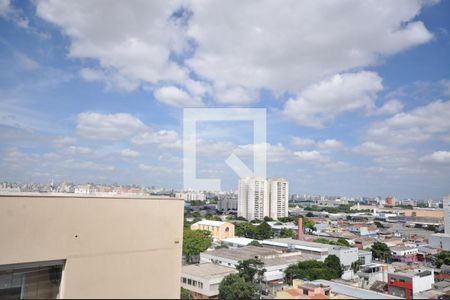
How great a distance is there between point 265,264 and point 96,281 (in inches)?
241

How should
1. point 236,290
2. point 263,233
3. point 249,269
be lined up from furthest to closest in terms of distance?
point 263,233
point 249,269
point 236,290

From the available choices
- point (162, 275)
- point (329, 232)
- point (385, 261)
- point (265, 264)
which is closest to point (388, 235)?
point (329, 232)

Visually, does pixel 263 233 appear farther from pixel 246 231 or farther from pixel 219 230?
pixel 219 230

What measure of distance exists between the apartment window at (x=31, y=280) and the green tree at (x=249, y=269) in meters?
5.02

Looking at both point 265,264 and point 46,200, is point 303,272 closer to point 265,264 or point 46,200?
point 265,264

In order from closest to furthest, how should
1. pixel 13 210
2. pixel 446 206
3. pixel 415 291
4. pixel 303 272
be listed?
1. pixel 13 210
2. pixel 415 291
3. pixel 303 272
4. pixel 446 206

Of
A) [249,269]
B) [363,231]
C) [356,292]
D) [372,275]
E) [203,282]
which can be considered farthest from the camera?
[363,231]

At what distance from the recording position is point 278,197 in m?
21.6

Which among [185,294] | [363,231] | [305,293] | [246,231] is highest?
[305,293]

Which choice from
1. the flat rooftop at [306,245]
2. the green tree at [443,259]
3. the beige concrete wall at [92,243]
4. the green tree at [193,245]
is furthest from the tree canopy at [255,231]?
the beige concrete wall at [92,243]

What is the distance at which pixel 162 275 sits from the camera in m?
1.69

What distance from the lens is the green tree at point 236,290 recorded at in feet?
17.0

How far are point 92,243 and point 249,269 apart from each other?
207 inches

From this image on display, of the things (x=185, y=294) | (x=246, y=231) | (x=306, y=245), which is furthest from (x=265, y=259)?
(x=246, y=231)
